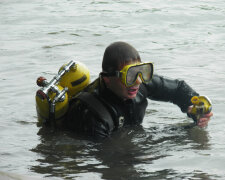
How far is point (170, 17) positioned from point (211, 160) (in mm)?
7605

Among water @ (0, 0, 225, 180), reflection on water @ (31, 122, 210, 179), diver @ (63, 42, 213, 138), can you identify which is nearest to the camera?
reflection on water @ (31, 122, 210, 179)

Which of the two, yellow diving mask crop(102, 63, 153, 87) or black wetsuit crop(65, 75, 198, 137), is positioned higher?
yellow diving mask crop(102, 63, 153, 87)

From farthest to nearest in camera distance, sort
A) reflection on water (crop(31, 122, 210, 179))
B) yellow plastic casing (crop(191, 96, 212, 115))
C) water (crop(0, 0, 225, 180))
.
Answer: yellow plastic casing (crop(191, 96, 212, 115)) → water (crop(0, 0, 225, 180)) → reflection on water (crop(31, 122, 210, 179))

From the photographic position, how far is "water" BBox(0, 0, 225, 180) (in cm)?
503

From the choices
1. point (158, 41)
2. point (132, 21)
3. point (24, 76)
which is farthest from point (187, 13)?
point (24, 76)

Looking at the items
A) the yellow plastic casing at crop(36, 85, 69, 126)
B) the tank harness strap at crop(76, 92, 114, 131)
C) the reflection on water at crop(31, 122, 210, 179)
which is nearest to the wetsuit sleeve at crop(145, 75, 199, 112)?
the reflection on water at crop(31, 122, 210, 179)

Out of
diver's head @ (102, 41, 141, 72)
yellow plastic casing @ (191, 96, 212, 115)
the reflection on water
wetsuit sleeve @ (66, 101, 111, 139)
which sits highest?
diver's head @ (102, 41, 141, 72)

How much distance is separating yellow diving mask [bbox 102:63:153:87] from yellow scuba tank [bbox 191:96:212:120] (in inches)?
23.0

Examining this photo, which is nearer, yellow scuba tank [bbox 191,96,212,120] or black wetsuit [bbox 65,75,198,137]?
black wetsuit [bbox 65,75,198,137]

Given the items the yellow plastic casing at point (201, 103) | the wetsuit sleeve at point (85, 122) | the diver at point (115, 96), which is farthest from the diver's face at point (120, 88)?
the yellow plastic casing at point (201, 103)

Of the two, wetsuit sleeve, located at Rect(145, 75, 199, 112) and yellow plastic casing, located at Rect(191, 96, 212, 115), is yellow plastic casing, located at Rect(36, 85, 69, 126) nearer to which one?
wetsuit sleeve, located at Rect(145, 75, 199, 112)

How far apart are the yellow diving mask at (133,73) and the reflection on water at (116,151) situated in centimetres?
70

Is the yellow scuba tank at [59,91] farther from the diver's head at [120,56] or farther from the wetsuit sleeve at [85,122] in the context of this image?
the diver's head at [120,56]

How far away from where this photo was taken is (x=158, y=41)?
1041 cm
